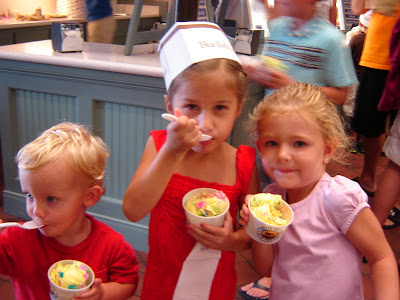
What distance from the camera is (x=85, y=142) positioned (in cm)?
117

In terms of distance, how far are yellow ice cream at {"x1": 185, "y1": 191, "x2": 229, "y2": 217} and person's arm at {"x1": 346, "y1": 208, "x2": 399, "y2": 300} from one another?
1.20 feet

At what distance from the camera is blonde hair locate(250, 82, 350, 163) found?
44.6 inches

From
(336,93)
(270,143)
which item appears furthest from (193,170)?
(336,93)

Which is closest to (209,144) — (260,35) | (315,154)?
(315,154)

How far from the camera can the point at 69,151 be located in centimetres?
110

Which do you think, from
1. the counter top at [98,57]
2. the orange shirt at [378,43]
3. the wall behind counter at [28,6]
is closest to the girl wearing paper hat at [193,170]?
the counter top at [98,57]

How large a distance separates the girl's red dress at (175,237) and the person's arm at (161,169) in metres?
0.14

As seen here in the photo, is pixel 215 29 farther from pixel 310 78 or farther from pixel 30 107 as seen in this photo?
pixel 30 107

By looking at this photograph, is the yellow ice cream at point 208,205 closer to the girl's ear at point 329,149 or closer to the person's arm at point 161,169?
the person's arm at point 161,169

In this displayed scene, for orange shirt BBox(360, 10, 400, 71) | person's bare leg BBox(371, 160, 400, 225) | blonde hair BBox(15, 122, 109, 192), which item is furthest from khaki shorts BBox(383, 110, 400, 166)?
blonde hair BBox(15, 122, 109, 192)

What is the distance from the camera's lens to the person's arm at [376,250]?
3.50 feet

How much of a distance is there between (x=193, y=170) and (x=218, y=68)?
0.34 m

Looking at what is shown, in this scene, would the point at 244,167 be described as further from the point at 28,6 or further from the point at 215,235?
the point at 28,6

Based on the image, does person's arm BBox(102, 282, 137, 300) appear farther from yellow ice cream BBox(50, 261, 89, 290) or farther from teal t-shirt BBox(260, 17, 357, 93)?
teal t-shirt BBox(260, 17, 357, 93)
